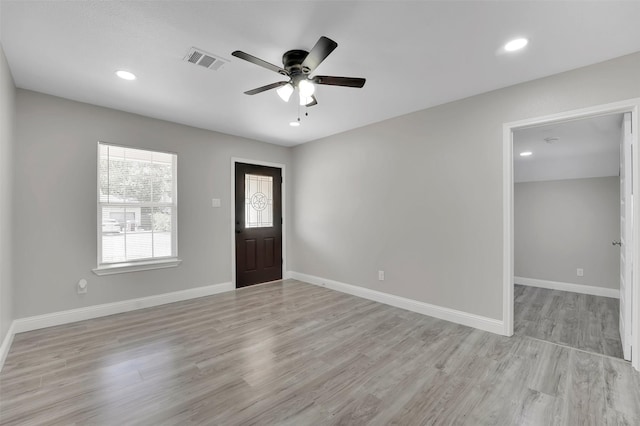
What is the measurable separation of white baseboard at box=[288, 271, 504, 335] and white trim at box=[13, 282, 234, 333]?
6.25ft

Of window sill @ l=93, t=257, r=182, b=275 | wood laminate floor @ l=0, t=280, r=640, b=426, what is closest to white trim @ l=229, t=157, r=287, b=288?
window sill @ l=93, t=257, r=182, b=275

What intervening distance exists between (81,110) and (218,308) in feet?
9.82

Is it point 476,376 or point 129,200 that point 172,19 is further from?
point 476,376

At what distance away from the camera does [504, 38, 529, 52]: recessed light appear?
2.20 m

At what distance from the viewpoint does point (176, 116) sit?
3941 millimetres

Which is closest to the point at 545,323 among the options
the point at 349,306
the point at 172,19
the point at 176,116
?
the point at 349,306

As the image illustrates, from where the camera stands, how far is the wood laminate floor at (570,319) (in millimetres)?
2840

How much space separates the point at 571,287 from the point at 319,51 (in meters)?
5.45

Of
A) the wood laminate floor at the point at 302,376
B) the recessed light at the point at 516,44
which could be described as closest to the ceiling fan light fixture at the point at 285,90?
the recessed light at the point at 516,44

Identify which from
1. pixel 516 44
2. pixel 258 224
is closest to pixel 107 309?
pixel 258 224

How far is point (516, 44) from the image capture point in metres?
2.25

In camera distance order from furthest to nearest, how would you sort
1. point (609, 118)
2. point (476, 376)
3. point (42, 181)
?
1. point (42, 181)
2. point (609, 118)
3. point (476, 376)

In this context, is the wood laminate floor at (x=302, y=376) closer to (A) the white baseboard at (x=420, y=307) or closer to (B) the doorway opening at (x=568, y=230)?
(A) the white baseboard at (x=420, y=307)

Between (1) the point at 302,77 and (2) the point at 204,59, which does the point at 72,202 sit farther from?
(1) the point at 302,77
